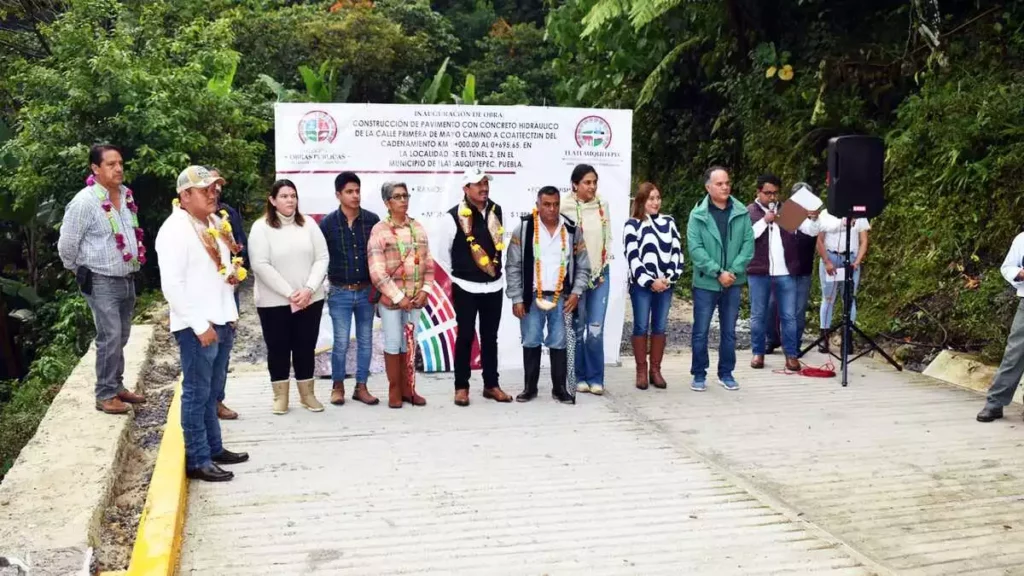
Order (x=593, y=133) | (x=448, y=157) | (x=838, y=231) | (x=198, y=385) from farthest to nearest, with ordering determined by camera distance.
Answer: (x=838, y=231) < (x=593, y=133) < (x=448, y=157) < (x=198, y=385)

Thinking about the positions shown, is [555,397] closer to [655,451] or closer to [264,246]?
[655,451]

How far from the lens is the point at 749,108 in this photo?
44.1ft

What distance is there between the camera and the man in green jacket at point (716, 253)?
777 centimetres

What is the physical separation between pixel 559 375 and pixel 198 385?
2982 mm

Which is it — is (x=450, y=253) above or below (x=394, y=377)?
above

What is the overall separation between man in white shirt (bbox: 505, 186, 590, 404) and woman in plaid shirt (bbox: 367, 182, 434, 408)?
0.68 meters

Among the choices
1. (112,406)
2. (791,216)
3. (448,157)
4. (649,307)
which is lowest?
(112,406)

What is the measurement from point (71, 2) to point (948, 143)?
416 inches

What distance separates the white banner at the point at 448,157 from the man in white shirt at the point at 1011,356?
9.19 ft

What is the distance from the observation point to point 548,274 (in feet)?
24.3

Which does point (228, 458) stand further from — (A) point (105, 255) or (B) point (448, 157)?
(B) point (448, 157)

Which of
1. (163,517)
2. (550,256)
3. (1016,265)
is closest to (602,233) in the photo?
(550,256)

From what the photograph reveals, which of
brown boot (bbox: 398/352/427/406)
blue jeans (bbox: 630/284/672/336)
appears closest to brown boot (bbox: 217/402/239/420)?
brown boot (bbox: 398/352/427/406)

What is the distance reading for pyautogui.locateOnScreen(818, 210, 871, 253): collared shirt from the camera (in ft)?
28.8
